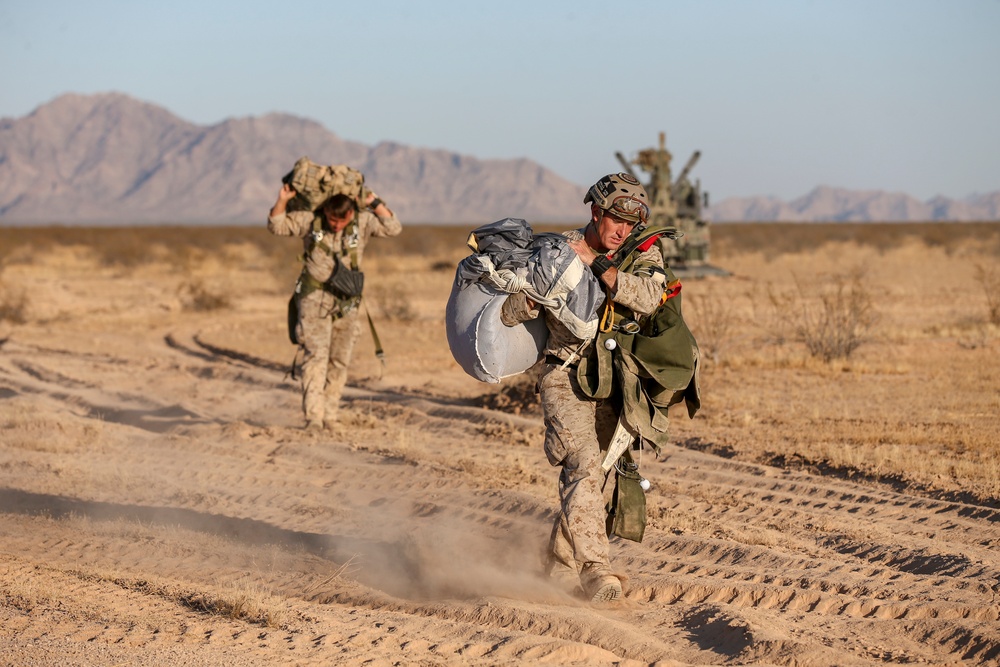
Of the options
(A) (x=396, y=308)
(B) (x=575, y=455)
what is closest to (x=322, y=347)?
(B) (x=575, y=455)

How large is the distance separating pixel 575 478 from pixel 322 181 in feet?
14.9

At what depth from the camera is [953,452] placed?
8.94m

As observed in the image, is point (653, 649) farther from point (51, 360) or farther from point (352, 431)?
point (51, 360)

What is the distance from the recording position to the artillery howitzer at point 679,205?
27.8 meters

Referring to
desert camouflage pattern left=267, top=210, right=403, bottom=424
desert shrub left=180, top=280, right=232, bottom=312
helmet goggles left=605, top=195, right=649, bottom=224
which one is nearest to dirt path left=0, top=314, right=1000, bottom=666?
desert camouflage pattern left=267, top=210, right=403, bottom=424

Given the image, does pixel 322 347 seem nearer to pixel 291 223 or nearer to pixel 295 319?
pixel 295 319

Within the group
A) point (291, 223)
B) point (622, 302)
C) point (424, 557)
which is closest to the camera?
point (622, 302)

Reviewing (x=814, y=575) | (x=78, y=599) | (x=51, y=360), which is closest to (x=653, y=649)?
(x=814, y=575)

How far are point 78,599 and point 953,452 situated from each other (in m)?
6.55

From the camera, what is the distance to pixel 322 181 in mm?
9195

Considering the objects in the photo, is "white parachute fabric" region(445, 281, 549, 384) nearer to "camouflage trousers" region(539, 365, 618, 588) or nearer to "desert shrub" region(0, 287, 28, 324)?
"camouflage trousers" region(539, 365, 618, 588)

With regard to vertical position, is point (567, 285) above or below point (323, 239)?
below

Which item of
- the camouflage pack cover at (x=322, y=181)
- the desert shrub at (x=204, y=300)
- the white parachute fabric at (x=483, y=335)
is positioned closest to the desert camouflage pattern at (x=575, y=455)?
the white parachute fabric at (x=483, y=335)

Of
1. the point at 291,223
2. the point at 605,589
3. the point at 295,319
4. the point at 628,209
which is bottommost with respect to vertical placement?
the point at 605,589
